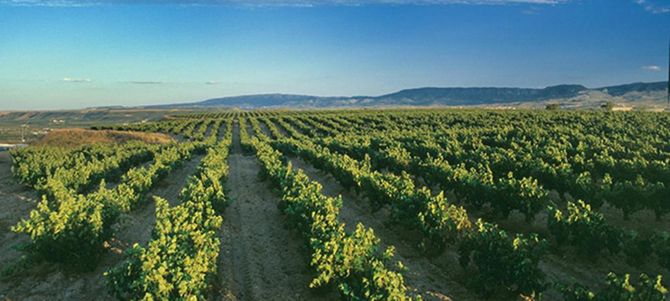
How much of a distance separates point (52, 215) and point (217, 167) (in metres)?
13.5

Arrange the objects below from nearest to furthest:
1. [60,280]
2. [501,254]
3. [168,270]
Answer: [168,270]
[501,254]
[60,280]

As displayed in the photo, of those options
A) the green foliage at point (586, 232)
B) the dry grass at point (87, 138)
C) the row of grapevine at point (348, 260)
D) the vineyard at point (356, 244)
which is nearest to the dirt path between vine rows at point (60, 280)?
the vineyard at point (356, 244)

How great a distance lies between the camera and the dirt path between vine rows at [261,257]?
1168cm

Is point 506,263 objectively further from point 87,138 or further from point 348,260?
point 87,138

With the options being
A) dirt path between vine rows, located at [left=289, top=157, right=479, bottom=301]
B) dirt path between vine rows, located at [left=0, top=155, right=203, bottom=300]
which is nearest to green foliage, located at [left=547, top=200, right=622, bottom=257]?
dirt path between vine rows, located at [left=289, top=157, right=479, bottom=301]

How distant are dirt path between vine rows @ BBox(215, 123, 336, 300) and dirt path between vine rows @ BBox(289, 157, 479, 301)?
2.77m

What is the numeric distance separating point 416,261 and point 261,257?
5.17 m

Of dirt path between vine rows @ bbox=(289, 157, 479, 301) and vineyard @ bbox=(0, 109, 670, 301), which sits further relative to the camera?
dirt path between vine rows @ bbox=(289, 157, 479, 301)

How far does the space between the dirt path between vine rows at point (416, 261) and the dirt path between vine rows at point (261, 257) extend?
277cm

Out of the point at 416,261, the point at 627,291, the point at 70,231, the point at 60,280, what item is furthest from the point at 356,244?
the point at 60,280

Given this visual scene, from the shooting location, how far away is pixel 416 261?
1380 cm

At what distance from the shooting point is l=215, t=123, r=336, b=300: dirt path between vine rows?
1168 cm

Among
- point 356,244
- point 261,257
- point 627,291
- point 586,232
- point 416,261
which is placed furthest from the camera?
point 261,257

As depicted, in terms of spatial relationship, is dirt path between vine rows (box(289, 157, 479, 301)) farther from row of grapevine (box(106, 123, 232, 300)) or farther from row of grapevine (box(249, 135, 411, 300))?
row of grapevine (box(106, 123, 232, 300))
